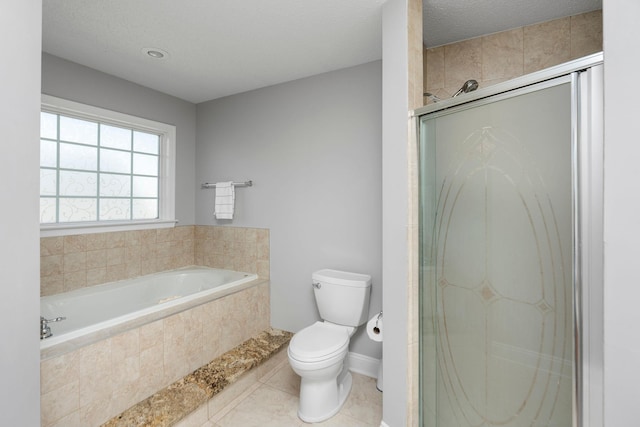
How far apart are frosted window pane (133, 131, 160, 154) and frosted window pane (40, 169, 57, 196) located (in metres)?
0.72

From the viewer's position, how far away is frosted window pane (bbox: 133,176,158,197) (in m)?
2.97

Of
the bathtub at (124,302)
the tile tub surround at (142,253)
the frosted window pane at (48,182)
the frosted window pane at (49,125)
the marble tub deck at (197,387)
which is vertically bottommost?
the marble tub deck at (197,387)

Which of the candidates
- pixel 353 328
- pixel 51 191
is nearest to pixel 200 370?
pixel 353 328

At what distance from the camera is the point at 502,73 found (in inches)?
77.5

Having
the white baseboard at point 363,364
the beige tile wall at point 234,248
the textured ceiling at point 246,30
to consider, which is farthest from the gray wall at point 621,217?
the beige tile wall at point 234,248

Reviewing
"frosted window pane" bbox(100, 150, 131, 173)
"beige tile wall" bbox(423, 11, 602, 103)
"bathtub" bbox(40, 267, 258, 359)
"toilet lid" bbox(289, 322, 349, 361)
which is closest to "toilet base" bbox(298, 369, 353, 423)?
"toilet lid" bbox(289, 322, 349, 361)

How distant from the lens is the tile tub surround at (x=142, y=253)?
2.29 m

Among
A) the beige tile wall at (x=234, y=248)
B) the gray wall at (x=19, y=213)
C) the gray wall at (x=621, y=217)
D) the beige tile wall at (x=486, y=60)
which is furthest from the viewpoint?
the beige tile wall at (x=234, y=248)

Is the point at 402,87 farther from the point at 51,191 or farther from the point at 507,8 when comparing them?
the point at 51,191

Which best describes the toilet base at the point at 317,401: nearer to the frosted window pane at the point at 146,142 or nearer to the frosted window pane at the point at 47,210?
the frosted window pane at the point at 47,210

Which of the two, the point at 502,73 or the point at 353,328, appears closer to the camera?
the point at 502,73

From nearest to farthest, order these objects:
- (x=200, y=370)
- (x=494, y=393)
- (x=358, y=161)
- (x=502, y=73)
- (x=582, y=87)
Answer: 1. (x=582, y=87)
2. (x=494, y=393)
3. (x=502, y=73)
4. (x=200, y=370)
5. (x=358, y=161)

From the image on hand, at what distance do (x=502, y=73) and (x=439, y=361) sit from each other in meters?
1.82

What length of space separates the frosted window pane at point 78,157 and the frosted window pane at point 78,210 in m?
0.29
